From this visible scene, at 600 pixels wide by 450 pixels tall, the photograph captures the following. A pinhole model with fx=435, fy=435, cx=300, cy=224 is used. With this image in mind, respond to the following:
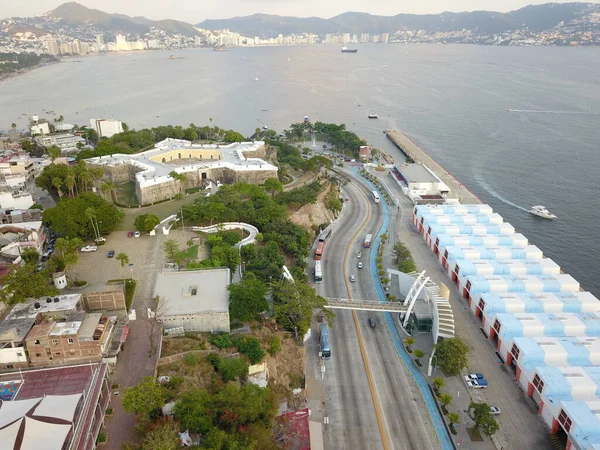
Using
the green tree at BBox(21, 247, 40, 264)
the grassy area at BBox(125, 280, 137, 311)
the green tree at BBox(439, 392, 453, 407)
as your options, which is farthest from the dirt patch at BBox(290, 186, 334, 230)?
the green tree at BBox(439, 392, 453, 407)

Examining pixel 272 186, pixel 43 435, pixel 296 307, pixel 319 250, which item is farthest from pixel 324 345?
pixel 272 186

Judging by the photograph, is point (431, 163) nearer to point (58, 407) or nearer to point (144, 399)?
point (144, 399)

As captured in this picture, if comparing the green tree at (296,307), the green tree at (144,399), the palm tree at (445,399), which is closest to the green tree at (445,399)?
the palm tree at (445,399)

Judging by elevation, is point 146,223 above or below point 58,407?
below

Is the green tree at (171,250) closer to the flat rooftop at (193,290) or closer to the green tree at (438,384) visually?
the flat rooftop at (193,290)

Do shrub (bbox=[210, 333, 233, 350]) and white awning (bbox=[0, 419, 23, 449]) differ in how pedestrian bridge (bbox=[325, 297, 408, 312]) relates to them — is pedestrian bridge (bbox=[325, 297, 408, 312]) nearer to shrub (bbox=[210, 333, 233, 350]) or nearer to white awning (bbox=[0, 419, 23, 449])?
shrub (bbox=[210, 333, 233, 350])
